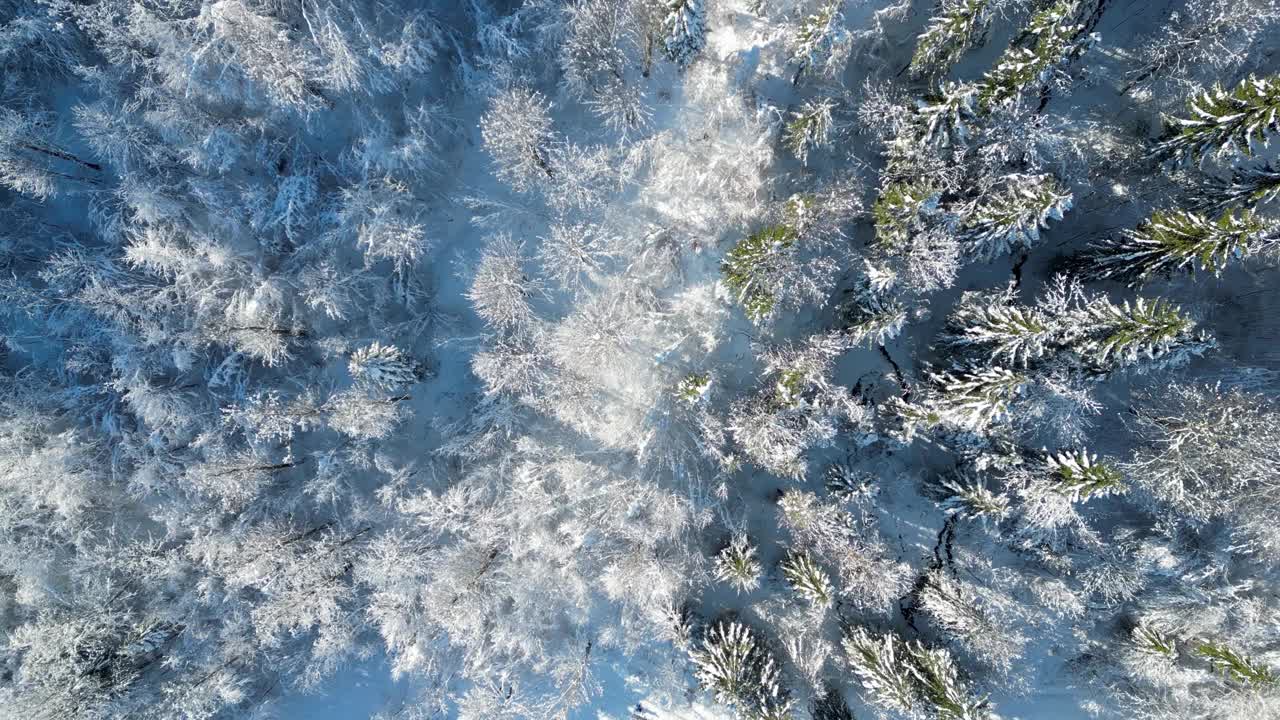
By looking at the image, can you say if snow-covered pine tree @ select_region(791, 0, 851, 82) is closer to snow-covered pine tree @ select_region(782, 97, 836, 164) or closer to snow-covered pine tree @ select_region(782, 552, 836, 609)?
snow-covered pine tree @ select_region(782, 97, 836, 164)

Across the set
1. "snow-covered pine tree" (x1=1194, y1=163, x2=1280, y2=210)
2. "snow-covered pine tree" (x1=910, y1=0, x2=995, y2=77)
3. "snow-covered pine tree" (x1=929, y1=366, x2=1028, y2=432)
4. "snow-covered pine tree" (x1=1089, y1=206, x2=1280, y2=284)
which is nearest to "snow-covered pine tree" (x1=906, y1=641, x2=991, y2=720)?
"snow-covered pine tree" (x1=929, y1=366, x2=1028, y2=432)

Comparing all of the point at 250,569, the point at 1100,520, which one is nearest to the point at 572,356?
the point at 250,569

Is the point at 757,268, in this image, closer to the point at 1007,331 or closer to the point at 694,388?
the point at 694,388

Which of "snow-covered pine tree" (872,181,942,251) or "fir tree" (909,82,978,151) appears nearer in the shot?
"fir tree" (909,82,978,151)

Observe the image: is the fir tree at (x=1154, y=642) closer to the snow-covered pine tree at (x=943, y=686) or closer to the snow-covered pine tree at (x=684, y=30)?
the snow-covered pine tree at (x=943, y=686)

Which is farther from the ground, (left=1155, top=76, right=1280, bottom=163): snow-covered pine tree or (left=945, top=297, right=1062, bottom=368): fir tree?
(left=1155, top=76, right=1280, bottom=163): snow-covered pine tree

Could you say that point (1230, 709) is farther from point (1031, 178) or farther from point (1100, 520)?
point (1031, 178)
